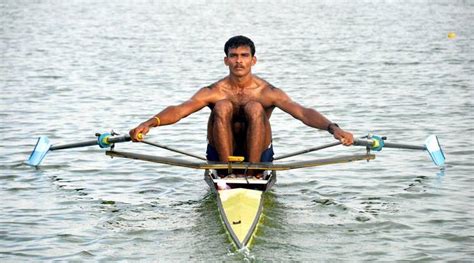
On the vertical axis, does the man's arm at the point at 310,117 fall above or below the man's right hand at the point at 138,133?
above

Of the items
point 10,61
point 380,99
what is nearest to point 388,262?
point 380,99

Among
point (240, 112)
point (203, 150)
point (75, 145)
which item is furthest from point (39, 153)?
point (240, 112)

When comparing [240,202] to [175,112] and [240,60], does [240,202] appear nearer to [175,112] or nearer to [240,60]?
[175,112]

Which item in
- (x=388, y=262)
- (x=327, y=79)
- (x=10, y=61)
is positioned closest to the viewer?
(x=388, y=262)

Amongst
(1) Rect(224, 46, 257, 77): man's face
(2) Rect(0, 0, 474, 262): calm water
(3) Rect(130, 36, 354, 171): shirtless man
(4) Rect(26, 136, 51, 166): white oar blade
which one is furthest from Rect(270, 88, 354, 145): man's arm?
(4) Rect(26, 136, 51, 166): white oar blade

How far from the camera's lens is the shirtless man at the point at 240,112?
1297 centimetres

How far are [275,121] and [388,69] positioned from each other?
34.2 ft

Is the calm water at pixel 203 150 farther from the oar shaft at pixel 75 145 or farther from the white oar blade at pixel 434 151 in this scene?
the oar shaft at pixel 75 145

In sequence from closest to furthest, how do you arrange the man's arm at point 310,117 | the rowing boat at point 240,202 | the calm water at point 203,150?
1. the rowing boat at point 240,202
2. the calm water at point 203,150
3. the man's arm at point 310,117

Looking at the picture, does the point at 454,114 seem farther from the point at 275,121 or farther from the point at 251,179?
the point at 251,179

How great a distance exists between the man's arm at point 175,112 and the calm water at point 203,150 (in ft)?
4.08

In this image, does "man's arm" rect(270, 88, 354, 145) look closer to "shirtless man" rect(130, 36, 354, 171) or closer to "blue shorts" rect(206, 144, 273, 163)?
"shirtless man" rect(130, 36, 354, 171)

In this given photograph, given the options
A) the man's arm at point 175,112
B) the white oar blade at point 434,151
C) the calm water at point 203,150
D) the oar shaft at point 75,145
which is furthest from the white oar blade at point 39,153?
the white oar blade at point 434,151

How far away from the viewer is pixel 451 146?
17.8 meters
